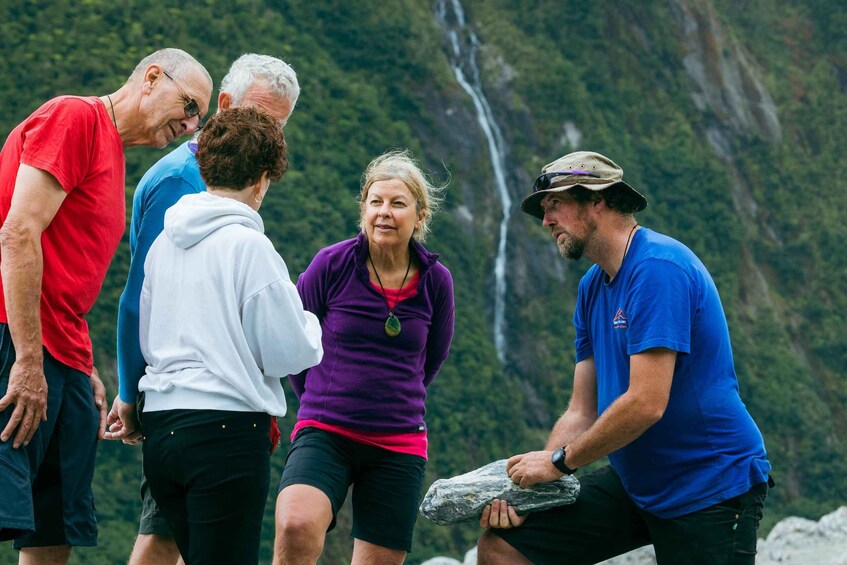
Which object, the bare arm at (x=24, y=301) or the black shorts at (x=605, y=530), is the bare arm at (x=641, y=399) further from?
the bare arm at (x=24, y=301)

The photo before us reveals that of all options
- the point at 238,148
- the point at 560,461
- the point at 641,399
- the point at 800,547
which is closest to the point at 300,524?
the point at 560,461

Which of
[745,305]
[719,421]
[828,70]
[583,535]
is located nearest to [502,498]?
[583,535]

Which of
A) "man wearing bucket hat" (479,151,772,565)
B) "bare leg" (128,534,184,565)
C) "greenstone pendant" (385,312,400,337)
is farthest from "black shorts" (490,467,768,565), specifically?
"bare leg" (128,534,184,565)

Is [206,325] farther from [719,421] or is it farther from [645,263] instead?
[719,421]

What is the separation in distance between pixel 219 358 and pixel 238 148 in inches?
22.3

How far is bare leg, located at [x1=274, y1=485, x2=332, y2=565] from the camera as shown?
12.3 ft

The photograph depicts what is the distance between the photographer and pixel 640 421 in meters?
3.65

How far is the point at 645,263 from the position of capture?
12.3 feet

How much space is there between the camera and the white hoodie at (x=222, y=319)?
3.13 m

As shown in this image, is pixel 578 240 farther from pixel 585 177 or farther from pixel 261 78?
pixel 261 78

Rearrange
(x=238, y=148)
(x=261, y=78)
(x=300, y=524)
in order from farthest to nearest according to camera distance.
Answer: (x=261, y=78)
(x=300, y=524)
(x=238, y=148)

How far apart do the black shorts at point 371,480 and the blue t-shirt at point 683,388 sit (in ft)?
2.44

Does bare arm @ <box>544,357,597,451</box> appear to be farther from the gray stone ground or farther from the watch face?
the gray stone ground

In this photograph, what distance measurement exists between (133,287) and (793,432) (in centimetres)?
2513
